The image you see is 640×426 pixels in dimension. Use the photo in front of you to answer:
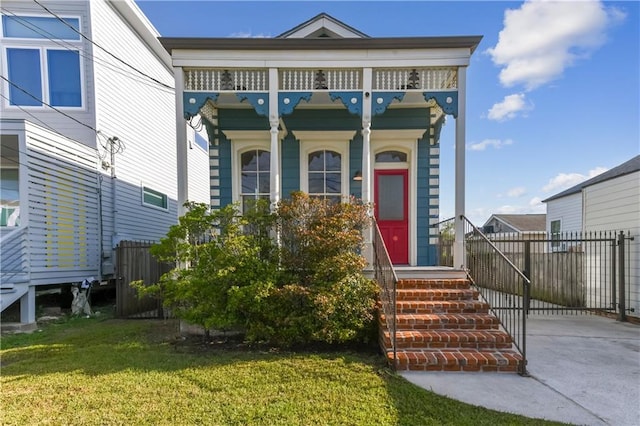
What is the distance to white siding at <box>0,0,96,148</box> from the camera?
26.3ft

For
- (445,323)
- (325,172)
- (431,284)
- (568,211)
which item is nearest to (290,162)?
(325,172)

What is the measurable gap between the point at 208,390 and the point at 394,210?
209 inches

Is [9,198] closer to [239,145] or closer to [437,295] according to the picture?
[239,145]

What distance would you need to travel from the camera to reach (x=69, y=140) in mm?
7406

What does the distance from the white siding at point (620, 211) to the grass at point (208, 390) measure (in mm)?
5916

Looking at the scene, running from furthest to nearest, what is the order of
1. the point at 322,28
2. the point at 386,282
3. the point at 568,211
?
the point at 568,211 → the point at 322,28 → the point at 386,282

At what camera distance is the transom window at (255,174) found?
738 cm

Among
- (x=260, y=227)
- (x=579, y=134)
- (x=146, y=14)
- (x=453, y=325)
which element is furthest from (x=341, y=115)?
(x=579, y=134)

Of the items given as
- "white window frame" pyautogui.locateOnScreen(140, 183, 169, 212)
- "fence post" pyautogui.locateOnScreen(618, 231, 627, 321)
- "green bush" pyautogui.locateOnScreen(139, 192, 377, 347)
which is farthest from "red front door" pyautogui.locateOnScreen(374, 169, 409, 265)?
"white window frame" pyautogui.locateOnScreen(140, 183, 169, 212)

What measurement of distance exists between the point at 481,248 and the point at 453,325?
6.92 feet

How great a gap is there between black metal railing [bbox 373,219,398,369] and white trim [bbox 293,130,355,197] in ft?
7.29

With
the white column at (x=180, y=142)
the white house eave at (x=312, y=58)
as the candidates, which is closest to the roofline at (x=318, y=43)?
the white house eave at (x=312, y=58)

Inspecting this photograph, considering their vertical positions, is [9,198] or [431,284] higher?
[9,198]

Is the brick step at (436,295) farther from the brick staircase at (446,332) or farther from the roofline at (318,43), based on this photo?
the roofline at (318,43)
